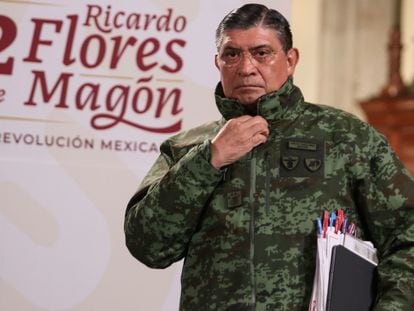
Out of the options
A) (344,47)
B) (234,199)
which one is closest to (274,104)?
(234,199)

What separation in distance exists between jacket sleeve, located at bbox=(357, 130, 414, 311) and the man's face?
0.24 m

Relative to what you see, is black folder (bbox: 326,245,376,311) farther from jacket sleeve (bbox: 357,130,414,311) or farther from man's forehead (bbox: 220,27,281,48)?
man's forehead (bbox: 220,27,281,48)

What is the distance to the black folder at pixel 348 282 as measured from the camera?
1839mm

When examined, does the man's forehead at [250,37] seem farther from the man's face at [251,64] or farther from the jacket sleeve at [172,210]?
the jacket sleeve at [172,210]

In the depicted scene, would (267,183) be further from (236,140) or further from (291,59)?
(291,59)

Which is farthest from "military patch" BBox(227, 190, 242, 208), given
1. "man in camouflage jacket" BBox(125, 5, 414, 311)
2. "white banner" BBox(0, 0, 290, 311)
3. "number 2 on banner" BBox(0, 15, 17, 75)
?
"number 2 on banner" BBox(0, 15, 17, 75)

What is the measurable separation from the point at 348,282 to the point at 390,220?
14cm

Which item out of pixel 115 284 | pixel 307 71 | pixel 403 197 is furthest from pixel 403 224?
pixel 307 71

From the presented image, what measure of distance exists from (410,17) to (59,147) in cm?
442

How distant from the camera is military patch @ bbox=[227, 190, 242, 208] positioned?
193 cm

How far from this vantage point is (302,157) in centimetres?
196

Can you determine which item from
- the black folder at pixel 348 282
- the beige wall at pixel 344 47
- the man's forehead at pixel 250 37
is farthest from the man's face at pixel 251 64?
the beige wall at pixel 344 47

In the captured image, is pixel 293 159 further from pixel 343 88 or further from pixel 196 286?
pixel 343 88

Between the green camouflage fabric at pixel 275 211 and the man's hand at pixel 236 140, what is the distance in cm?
2
